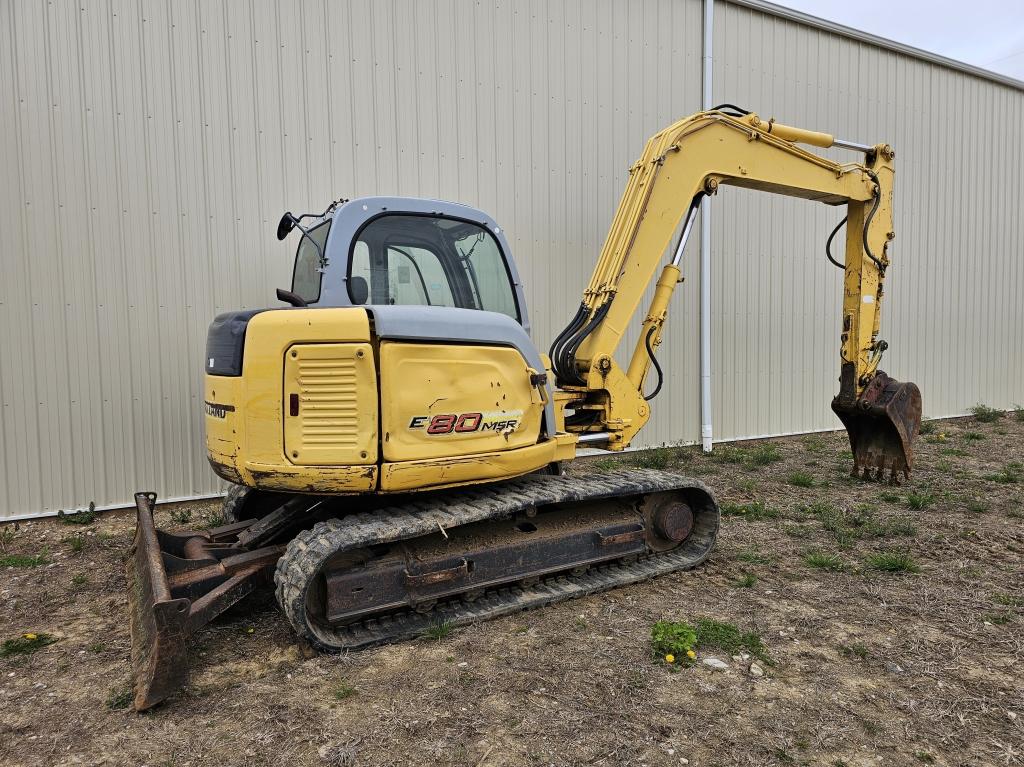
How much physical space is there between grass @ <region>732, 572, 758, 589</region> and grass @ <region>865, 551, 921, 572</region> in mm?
887

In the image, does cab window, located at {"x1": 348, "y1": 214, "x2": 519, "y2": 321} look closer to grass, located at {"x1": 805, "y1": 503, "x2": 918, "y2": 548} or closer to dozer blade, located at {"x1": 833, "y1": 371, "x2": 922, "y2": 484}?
grass, located at {"x1": 805, "y1": 503, "x2": 918, "y2": 548}

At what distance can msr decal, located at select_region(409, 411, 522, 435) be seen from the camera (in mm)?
3693

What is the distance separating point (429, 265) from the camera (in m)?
4.26

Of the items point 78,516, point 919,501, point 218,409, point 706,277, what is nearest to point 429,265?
point 218,409

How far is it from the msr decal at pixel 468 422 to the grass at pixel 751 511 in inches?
112

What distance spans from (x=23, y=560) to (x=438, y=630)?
3555 millimetres

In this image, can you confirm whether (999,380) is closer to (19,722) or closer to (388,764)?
(388,764)

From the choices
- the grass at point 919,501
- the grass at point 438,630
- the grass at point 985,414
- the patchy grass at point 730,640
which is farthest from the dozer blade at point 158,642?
the grass at point 985,414

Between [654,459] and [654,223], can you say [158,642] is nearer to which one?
[654,223]

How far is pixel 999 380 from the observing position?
12.3 m

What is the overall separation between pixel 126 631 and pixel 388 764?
2123 mm

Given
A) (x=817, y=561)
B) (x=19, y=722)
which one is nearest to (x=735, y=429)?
(x=817, y=561)

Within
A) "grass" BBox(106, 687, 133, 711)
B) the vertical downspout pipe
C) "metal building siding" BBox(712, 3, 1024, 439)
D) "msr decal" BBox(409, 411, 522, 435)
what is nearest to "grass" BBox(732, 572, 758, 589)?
"msr decal" BBox(409, 411, 522, 435)

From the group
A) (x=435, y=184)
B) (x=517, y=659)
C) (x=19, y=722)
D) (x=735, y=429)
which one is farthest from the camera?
(x=735, y=429)
